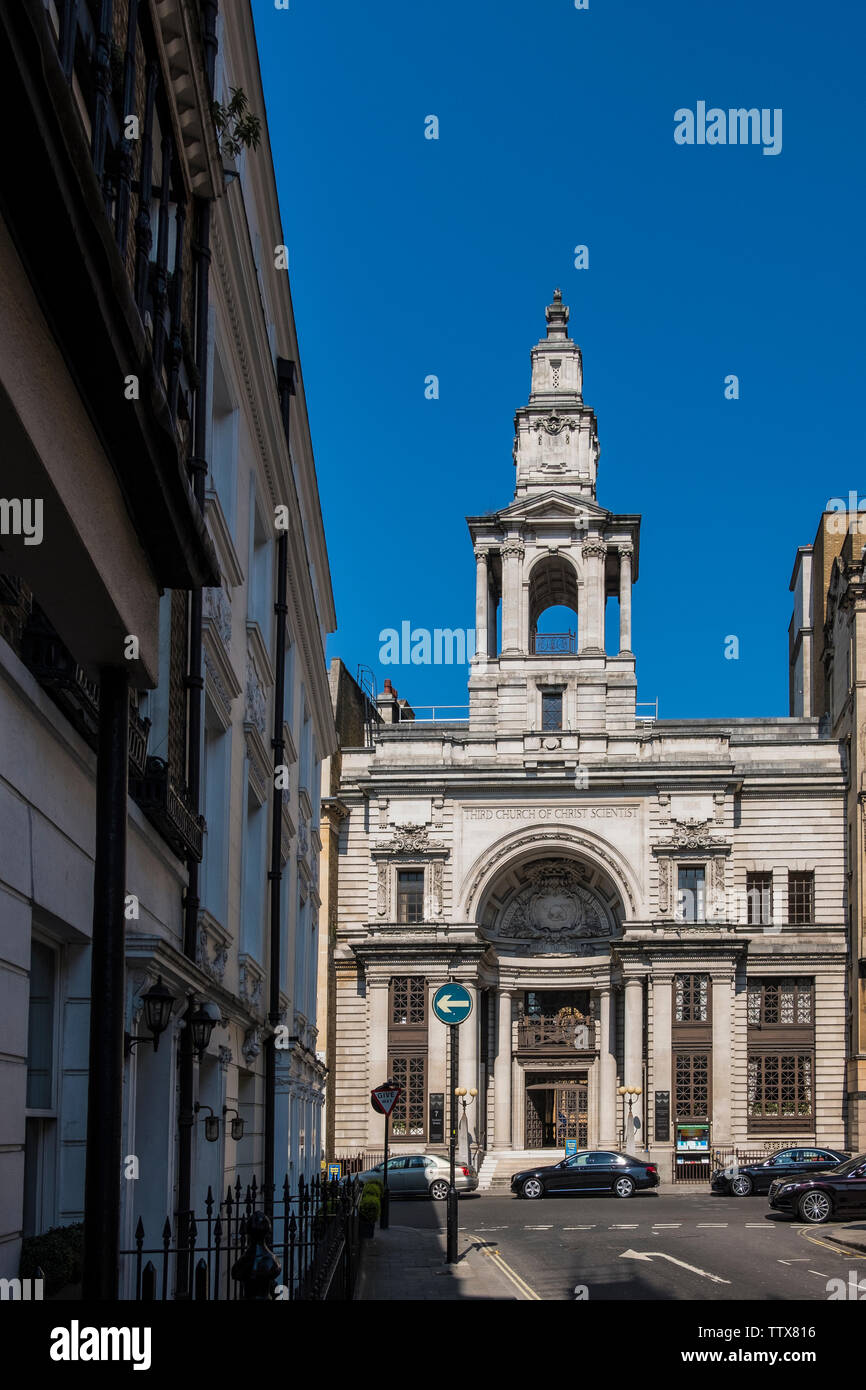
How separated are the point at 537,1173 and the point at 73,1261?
38239mm

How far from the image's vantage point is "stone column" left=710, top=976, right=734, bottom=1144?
2152 inches

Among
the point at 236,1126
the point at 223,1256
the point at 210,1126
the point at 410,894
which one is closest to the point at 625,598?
the point at 410,894

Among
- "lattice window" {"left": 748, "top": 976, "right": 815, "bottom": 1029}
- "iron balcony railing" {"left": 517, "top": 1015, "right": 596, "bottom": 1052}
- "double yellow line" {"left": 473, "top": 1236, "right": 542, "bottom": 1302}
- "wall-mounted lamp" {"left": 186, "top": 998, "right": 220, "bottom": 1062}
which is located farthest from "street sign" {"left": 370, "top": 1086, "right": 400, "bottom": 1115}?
"lattice window" {"left": 748, "top": 976, "right": 815, "bottom": 1029}

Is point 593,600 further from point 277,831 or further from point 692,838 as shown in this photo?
point 277,831

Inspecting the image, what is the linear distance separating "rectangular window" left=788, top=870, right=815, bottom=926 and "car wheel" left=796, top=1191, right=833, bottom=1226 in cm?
2477

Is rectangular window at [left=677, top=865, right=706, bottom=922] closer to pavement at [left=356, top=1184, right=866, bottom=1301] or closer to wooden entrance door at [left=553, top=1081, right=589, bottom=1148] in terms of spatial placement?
wooden entrance door at [left=553, top=1081, right=589, bottom=1148]

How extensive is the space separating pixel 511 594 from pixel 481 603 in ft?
4.00

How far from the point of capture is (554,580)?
63625mm

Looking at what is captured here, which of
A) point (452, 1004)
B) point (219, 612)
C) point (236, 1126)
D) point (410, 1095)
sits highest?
point (219, 612)

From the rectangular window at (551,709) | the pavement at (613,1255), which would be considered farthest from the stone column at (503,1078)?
the pavement at (613,1255)

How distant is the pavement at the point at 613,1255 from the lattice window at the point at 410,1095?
14880mm

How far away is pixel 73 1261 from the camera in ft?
30.2

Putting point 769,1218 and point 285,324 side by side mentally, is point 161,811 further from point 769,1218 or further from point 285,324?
point 769,1218
